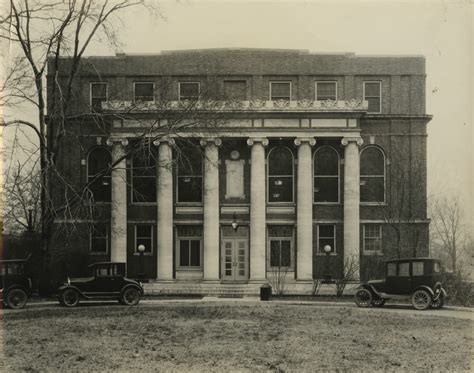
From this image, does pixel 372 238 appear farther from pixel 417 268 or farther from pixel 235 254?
pixel 417 268

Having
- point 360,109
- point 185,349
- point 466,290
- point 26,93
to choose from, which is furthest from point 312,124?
point 185,349

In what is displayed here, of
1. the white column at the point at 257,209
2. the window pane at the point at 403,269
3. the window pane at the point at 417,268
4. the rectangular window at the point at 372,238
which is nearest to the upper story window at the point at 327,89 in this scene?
the white column at the point at 257,209

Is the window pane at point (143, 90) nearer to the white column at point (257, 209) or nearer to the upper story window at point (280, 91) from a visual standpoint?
the white column at point (257, 209)

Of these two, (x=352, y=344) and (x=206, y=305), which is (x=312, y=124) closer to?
(x=206, y=305)

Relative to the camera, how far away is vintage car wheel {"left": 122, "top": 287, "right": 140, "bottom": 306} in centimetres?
2333

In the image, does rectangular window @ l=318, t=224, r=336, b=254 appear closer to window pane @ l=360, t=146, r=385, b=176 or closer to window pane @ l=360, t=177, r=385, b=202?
window pane @ l=360, t=177, r=385, b=202

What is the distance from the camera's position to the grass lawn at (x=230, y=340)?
13742mm

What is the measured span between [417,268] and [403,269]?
1.73 feet

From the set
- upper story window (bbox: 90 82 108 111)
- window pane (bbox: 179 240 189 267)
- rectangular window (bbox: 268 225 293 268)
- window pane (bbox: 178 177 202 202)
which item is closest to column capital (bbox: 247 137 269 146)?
window pane (bbox: 178 177 202 202)

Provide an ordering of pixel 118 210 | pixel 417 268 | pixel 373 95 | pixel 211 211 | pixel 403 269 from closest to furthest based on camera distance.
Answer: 1. pixel 417 268
2. pixel 403 269
3. pixel 118 210
4. pixel 211 211
5. pixel 373 95

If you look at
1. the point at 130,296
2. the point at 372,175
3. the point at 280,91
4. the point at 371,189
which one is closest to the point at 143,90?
the point at 280,91

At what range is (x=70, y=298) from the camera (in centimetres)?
2312

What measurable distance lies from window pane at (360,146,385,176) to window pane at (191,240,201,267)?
10438mm

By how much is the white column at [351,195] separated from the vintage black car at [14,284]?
17.7 meters
